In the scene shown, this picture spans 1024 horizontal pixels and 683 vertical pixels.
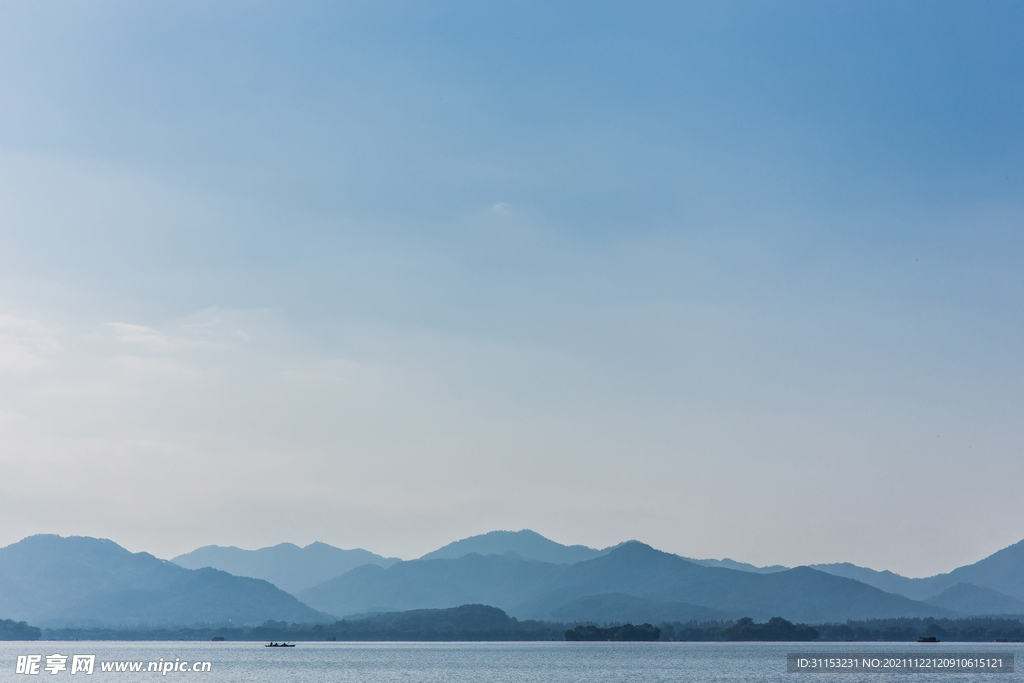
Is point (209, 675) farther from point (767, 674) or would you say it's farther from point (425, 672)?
point (767, 674)

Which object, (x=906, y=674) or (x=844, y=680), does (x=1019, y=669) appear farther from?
(x=844, y=680)

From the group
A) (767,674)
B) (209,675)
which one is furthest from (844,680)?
(209,675)

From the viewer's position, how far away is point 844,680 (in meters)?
154

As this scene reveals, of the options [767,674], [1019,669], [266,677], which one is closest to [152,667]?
[266,677]

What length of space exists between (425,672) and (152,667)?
6017 centimetres

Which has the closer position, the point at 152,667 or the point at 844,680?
the point at 844,680

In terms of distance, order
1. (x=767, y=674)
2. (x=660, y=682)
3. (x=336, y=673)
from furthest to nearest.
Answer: (x=336, y=673) → (x=767, y=674) → (x=660, y=682)

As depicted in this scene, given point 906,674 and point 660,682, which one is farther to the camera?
point 906,674

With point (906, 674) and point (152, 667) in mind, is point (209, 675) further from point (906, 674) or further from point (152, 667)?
point (906, 674)

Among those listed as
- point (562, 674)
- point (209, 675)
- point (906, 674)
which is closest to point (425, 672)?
point (562, 674)

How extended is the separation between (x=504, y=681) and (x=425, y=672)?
117 ft

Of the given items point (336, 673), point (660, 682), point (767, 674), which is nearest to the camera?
point (660, 682)

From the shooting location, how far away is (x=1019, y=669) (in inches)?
6718

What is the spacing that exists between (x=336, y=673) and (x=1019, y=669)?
130165 mm
